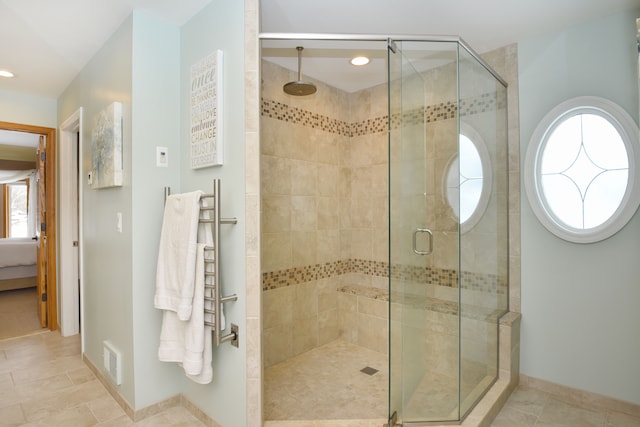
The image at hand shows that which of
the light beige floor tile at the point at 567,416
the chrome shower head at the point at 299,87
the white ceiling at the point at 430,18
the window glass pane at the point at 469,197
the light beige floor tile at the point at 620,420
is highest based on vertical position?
the white ceiling at the point at 430,18

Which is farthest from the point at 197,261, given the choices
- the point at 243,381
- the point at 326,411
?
the point at 326,411

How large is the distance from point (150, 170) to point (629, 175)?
2798mm

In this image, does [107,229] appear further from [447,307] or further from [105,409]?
[447,307]

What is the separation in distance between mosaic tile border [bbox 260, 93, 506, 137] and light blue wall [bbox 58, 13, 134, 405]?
978 millimetres

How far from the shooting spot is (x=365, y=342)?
3260mm

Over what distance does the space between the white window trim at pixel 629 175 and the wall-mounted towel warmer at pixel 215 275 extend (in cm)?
196

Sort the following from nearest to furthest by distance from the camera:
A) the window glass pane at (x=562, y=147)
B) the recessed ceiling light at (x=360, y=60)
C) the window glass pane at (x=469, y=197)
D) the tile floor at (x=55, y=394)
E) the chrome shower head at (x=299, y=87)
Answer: the window glass pane at (x=469, y=197), the tile floor at (x=55, y=394), the window glass pane at (x=562, y=147), the chrome shower head at (x=299, y=87), the recessed ceiling light at (x=360, y=60)

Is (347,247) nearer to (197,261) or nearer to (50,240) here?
(197,261)

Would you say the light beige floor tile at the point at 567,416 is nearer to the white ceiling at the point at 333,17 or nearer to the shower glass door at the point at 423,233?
the shower glass door at the point at 423,233

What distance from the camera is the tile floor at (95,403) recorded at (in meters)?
2.12

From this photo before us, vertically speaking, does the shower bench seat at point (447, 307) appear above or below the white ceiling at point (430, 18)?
below

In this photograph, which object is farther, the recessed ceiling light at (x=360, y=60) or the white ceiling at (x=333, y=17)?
the recessed ceiling light at (x=360, y=60)

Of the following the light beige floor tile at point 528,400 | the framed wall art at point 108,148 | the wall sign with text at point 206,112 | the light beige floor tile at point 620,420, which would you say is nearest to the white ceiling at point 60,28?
the wall sign with text at point 206,112

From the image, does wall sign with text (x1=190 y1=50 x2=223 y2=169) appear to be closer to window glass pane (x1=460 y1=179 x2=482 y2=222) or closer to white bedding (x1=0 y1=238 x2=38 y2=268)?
window glass pane (x1=460 y1=179 x2=482 y2=222)
